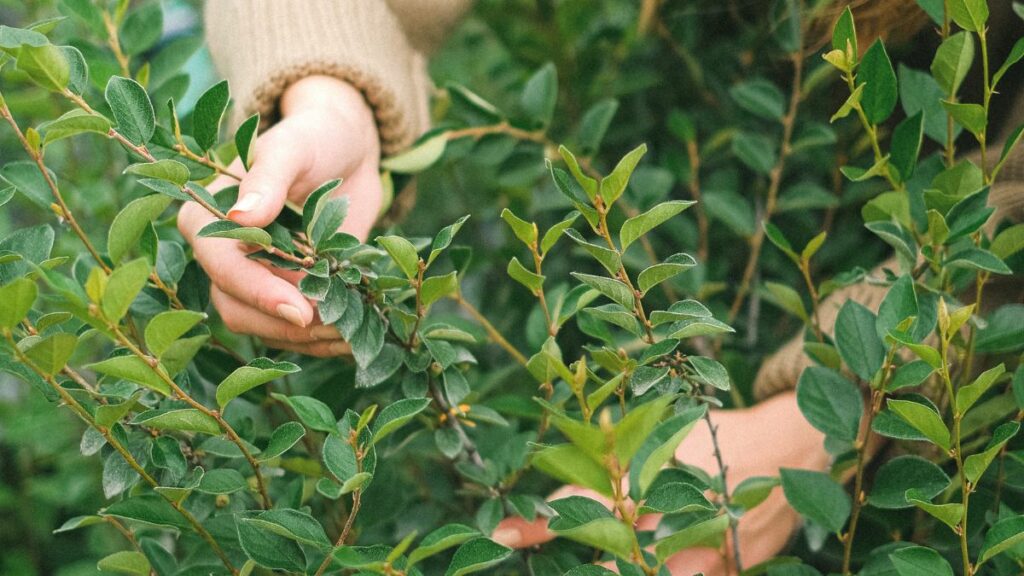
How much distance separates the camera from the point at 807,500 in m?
0.74

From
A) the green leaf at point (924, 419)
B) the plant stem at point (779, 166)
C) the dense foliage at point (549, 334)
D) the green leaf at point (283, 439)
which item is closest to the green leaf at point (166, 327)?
the dense foliage at point (549, 334)

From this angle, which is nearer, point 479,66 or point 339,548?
point 339,548

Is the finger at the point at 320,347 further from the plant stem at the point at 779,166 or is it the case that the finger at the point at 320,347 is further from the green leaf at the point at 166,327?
the plant stem at the point at 779,166

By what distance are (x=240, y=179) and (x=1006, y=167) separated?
727 millimetres

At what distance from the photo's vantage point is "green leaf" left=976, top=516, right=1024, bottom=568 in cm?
57

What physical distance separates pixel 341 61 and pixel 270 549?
0.57 metres

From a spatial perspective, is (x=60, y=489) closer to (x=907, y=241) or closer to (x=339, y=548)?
(x=339, y=548)

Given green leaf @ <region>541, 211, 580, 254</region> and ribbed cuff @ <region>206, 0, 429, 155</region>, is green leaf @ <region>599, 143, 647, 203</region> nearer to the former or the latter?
green leaf @ <region>541, 211, 580, 254</region>

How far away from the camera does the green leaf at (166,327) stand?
55 cm

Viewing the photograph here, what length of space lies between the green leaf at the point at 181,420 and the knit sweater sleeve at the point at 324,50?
0.47 m

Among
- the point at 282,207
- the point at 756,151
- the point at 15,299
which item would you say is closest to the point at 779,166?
the point at 756,151

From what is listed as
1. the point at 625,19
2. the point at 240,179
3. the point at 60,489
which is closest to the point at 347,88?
the point at 240,179

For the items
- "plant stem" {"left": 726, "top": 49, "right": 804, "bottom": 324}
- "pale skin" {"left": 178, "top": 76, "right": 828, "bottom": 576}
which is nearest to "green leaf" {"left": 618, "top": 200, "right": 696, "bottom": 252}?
"pale skin" {"left": 178, "top": 76, "right": 828, "bottom": 576}

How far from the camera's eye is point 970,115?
671mm
